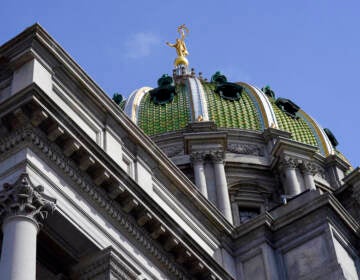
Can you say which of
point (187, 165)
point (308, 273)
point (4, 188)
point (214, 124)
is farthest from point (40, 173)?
point (214, 124)

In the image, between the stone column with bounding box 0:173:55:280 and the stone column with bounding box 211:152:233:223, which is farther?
the stone column with bounding box 211:152:233:223

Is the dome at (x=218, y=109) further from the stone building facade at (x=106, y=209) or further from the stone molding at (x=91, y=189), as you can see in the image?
the stone molding at (x=91, y=189)

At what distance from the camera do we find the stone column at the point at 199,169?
160 ft

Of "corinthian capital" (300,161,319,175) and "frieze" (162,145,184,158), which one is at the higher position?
"frieze" (162,145,184,158)

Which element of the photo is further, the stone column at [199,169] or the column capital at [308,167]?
the column capital at [308,167]

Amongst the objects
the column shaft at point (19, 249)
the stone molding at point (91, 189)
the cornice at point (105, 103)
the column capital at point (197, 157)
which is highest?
the column capital at point (197, 157)

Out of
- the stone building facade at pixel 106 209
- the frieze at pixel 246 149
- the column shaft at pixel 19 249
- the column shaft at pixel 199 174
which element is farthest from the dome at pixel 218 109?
the column shaft at pixel 19 249

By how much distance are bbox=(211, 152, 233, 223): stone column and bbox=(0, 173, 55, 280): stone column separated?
23.3m

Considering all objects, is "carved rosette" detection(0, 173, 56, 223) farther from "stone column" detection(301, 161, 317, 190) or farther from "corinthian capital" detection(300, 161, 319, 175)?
"corinthian capital" detection(300, 161, 319, 175)

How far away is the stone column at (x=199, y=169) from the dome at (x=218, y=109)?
5571 mm

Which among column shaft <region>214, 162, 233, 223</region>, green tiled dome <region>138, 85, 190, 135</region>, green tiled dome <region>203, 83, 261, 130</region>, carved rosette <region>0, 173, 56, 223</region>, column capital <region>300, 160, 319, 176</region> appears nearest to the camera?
carved rosette <region>0, 173, 56, 223</region>

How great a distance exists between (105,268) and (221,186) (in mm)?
24639

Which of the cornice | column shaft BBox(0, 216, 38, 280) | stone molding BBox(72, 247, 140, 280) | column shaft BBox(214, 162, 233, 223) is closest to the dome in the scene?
column shaft BBox(214, 162, 233, 223)

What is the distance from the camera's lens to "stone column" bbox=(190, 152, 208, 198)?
48.8 m
